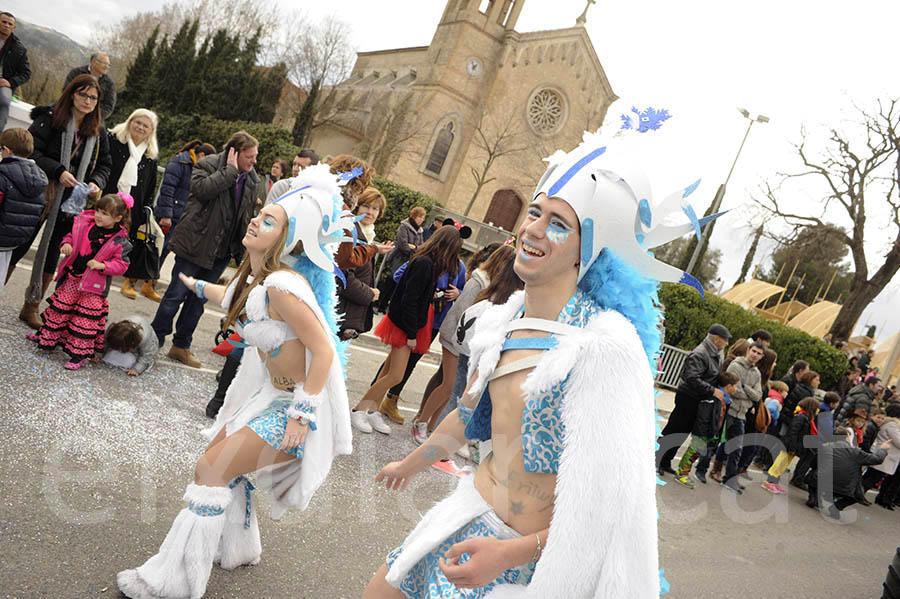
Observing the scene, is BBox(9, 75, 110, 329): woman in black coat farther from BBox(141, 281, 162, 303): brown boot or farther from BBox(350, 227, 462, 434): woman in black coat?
BBox(350, 227, 462, 434): woman in black coat

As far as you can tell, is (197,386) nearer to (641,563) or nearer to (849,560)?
(641,563)

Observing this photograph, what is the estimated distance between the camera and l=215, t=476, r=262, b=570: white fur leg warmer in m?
3.04

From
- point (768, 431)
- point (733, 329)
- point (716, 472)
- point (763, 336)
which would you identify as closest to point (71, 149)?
point (763, 336)

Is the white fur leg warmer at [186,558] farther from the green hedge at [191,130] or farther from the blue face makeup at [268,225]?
the green hedge at [191,130]

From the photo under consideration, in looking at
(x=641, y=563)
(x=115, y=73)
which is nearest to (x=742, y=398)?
(x=641, y=563)

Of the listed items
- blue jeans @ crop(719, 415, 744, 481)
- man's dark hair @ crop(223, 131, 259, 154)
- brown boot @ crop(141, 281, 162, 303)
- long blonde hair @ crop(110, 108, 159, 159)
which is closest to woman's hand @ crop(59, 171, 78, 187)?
long blonde hair @ crop(110, 108, 159, 159)

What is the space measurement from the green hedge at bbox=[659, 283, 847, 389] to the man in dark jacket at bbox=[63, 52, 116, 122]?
12618mm

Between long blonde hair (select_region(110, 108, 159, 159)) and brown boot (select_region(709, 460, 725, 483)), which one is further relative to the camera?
brown boot (select_region(709, 460, 725, 483))

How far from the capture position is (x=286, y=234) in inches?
121

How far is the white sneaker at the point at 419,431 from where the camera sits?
615 centimetres

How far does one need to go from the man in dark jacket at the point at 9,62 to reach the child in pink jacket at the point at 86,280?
94.3 inches

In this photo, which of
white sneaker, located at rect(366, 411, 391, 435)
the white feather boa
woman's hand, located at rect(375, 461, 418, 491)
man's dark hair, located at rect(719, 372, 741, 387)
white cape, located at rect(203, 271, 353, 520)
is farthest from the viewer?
man's dark hair, located at rect(719, 372, 741, 387)

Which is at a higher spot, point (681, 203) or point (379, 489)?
point (681, 203)

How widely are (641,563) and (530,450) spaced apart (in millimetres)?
398
